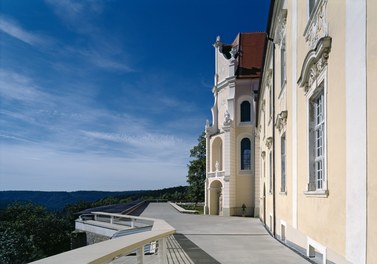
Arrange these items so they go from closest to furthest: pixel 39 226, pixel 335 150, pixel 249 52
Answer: pixel 335 150, pixel 249 52, pixel 39 226

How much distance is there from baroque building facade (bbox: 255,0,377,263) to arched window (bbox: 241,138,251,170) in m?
21.4

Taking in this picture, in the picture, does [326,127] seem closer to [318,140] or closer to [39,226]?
[318,140]

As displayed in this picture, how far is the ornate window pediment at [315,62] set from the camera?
23.7 feet

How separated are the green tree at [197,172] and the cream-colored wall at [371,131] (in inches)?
1671

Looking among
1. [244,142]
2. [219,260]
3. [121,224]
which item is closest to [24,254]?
[121,224]

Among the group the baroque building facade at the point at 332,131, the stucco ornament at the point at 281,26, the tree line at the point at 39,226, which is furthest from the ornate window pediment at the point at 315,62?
the tree line at the point at 39,226

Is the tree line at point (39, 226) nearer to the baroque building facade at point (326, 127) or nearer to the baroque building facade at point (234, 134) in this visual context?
the baroque building facade at point (234, 134)

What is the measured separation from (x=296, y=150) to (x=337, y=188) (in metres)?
3.72

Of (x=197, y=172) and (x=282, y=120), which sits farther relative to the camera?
(x=197, y=172)

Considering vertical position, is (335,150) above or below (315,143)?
below

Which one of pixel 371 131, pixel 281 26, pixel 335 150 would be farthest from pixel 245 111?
pixel 371 131

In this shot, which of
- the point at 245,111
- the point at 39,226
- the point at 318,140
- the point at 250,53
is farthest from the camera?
the point at 39,226

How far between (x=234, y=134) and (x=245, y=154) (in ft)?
6.12

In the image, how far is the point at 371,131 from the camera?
514 cm
